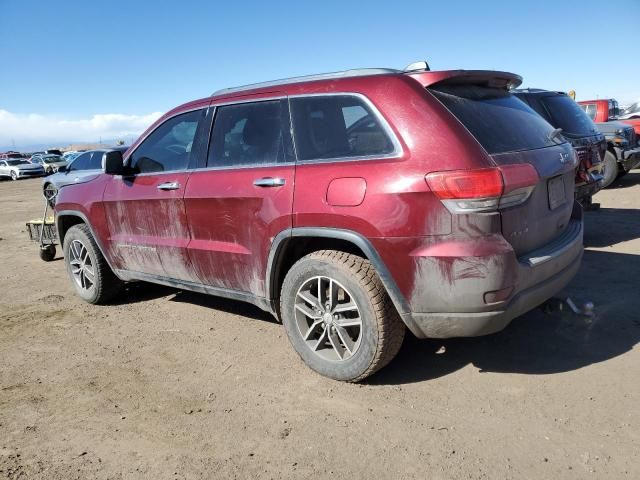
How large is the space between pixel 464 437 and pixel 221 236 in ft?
6.87

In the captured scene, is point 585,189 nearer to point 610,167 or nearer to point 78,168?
point 610,167

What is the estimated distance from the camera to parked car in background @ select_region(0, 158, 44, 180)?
118ft

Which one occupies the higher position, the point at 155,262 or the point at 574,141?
the point at 574,141

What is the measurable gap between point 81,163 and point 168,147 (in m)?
11.7

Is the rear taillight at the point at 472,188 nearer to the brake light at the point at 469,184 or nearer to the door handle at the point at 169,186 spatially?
the brake light at the point at 469,184

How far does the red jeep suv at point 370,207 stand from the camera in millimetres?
2668

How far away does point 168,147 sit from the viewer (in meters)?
4.25

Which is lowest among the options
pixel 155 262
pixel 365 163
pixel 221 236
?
pixel 155 262

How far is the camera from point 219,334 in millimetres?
4227

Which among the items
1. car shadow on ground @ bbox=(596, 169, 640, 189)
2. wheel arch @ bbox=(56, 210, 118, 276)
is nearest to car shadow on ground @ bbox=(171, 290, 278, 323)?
wheel arch @ bbox=(56, 210, 118, 276)

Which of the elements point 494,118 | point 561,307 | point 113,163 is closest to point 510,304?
point 561,307

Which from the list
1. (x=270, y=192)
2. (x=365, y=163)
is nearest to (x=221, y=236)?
(x=270, y=192)

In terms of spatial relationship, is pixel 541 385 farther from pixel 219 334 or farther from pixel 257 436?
pixel 219 334

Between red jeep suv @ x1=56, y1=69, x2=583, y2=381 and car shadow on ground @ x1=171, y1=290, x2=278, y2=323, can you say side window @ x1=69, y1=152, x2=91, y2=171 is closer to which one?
car shadow on ground @ x1=171, y1=290, x2=278, y2=323
